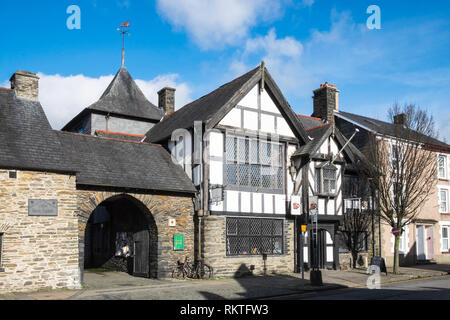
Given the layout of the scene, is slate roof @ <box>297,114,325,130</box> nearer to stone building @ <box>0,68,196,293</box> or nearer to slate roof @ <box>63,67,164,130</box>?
slate roof @ <box>63,67,164,130</box>

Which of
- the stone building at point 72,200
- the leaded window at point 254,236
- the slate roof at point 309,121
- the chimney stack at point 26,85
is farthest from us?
the slate roof at point 309,121

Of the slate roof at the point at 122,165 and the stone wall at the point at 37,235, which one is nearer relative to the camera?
the stone wall at the point at 37,235

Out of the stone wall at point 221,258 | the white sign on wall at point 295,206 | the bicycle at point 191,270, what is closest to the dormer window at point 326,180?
the white sign on wall at point 295,206

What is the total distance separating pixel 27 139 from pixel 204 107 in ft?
26.7

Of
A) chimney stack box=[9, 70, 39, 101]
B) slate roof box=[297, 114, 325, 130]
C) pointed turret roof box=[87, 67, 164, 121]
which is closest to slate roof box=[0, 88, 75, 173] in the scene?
chimney stack box=[9, 70, 39, 101]

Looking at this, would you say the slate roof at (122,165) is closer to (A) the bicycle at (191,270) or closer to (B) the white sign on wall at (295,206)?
(A) the bicycle at (191,270)

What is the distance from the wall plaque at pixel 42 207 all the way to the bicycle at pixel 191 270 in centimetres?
551

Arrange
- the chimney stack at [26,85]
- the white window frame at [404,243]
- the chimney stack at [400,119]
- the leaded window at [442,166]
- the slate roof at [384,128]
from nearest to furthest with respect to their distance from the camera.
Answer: the chimney stack at [26,85]
the slate roof at [384,128]
the chimney stack at [400,119]
the white window frame at [404,243]
the leaded window at [442,166]

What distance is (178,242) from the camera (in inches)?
731

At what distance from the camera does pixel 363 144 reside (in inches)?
1044

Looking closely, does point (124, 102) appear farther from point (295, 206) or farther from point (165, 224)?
point (295, 206)

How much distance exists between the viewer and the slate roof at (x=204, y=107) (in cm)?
1989

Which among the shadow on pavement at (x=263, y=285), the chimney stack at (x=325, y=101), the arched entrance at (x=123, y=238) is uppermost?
the chimney stack at (x=325, y=101)
